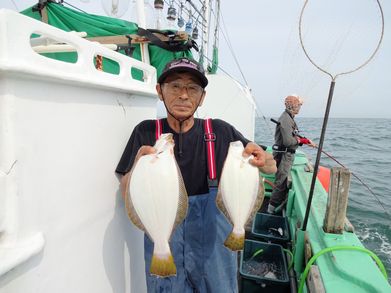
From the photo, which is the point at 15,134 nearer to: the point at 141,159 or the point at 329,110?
the point at 141,159

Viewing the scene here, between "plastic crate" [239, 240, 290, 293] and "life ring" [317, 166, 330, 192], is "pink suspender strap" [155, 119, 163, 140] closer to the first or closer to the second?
"plastic crate" [239, 240, 290, 293]

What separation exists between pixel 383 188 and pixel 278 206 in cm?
674

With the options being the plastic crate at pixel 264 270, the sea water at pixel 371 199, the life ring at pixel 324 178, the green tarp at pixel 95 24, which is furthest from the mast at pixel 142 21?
the sea water at pixel 371 199

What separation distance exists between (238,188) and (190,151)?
1.45 ft

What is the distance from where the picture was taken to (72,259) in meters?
1.55

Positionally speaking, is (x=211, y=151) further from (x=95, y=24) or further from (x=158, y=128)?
(x=95, y=24)

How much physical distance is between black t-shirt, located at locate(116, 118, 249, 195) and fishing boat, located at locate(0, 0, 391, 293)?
0.43ft

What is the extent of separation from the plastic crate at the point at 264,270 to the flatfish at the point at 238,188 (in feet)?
5.43

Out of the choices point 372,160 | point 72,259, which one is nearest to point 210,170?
point 72,259

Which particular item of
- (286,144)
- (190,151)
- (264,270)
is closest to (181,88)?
(190,151)

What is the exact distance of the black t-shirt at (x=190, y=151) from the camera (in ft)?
6.40

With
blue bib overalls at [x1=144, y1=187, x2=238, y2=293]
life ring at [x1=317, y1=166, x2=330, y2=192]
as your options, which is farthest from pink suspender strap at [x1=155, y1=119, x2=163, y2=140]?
life ring at [x1=317, y1=166, x2=330, y2=192]

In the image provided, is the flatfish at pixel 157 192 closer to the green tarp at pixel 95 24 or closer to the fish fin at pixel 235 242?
the fish fin at pixel 235 242

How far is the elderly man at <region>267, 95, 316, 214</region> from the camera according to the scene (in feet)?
18.8
